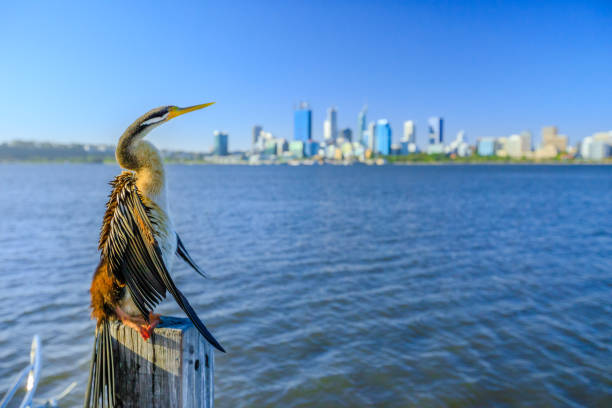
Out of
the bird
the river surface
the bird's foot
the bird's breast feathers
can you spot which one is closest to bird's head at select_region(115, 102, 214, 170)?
the bird

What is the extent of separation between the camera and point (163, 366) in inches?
80.8

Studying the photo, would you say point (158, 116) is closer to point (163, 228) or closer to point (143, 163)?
point (143, 163)

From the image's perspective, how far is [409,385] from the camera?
218 inches

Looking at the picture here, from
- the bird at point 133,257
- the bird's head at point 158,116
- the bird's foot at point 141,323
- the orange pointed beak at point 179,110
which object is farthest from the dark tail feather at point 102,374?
the orange pointed beak at point 179,110

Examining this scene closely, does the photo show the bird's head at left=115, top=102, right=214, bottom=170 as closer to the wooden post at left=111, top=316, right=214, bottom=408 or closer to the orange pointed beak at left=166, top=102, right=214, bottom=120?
the orange pointed beak at left=166, top=102, right=214, bottom=120

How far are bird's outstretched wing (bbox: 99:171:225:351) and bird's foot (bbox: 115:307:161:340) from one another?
0.37ft

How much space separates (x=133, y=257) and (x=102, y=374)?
0.61 m

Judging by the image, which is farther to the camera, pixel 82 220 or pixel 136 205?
pixel 82 220

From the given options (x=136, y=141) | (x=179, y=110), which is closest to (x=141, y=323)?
(x=136, y=141)

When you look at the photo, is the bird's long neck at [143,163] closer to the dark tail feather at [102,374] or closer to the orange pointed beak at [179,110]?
the orange pointed beak at [179,110]

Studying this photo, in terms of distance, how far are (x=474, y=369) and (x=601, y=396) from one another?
1.49 metres

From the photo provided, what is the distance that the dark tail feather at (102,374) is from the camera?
2119mm

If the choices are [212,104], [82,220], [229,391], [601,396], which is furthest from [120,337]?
[82,220]

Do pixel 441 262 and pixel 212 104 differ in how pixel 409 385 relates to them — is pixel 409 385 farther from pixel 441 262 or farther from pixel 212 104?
pixel 441 262
